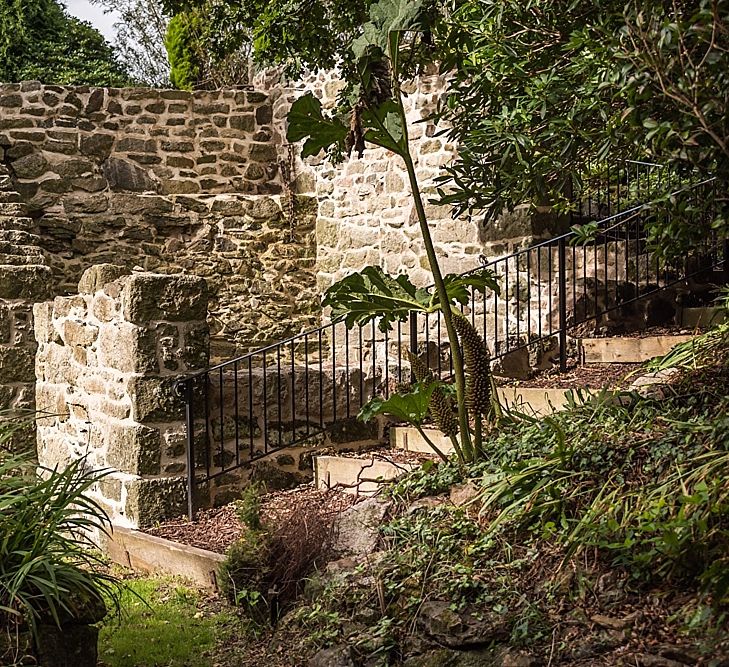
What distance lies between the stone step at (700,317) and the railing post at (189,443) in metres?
3.65

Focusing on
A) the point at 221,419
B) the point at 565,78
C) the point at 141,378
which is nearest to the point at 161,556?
the point at 221,419

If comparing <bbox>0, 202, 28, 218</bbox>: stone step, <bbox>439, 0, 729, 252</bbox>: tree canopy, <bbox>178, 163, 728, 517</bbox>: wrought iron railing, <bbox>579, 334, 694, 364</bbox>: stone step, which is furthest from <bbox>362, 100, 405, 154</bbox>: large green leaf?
<bbox>0, 202, 28, 218</bbox>: stone step

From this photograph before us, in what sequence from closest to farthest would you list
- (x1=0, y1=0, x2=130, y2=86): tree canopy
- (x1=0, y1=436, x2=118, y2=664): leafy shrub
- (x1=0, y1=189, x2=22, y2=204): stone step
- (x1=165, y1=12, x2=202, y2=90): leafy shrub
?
1. (x1=0, y1=436, x2=118, y2=664): leafy shrub
2. (x1=0, y1=189, x2=22, y2=204): stone step
3. (x1=165, y1=12, x2=202, y2=90): leafy shrub
4. (x1=0, y1=0, x2=130, y2=86): tree canopy

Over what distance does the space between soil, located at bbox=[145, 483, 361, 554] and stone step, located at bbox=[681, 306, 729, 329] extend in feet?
9.86

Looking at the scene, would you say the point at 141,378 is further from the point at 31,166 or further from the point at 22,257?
the point at 31,166

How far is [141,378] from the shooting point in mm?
6332

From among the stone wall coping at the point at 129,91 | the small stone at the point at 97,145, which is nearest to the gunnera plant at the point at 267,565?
the small stone at the point at 97,145

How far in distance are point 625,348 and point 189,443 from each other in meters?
3.20

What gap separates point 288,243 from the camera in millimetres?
10961

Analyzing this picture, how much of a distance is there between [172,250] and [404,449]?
4666mm

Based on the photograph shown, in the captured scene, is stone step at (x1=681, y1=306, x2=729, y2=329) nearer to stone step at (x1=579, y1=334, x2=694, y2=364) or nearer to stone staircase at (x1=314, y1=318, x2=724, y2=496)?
stone staircase at (x1=314, y1=318, x2=724, y2=496)

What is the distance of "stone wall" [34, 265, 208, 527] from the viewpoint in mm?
6324

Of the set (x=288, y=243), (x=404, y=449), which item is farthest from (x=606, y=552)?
(x=288, y=243)

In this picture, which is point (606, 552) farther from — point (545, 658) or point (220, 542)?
point (220, 542)
